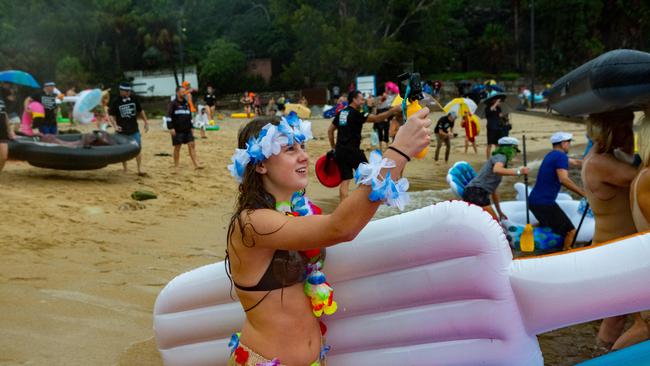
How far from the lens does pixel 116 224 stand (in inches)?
289

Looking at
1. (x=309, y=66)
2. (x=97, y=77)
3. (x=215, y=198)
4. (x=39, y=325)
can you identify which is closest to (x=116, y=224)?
(x=215, y=198)

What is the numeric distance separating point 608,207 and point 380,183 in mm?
2432

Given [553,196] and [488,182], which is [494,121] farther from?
[553,196]

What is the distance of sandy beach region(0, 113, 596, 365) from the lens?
4.11m

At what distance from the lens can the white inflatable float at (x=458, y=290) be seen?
8.17ft

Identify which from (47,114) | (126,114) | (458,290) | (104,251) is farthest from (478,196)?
(47,114)

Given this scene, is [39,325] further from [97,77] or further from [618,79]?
[97,77]

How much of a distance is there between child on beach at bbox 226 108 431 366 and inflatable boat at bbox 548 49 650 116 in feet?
6.89

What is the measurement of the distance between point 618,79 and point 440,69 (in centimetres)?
4120

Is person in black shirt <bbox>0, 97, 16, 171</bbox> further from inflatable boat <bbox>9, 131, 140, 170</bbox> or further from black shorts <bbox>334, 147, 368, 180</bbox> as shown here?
black shorts <bbox>334, 147, 368, 180</bbox>

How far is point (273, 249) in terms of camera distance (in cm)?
221

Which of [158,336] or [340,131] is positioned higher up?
[340,131]

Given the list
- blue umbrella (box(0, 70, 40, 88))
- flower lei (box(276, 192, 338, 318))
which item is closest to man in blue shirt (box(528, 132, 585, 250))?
flower lei (box(276, 192, 338, 318))

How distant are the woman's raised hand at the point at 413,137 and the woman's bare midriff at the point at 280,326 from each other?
0.68 metres
